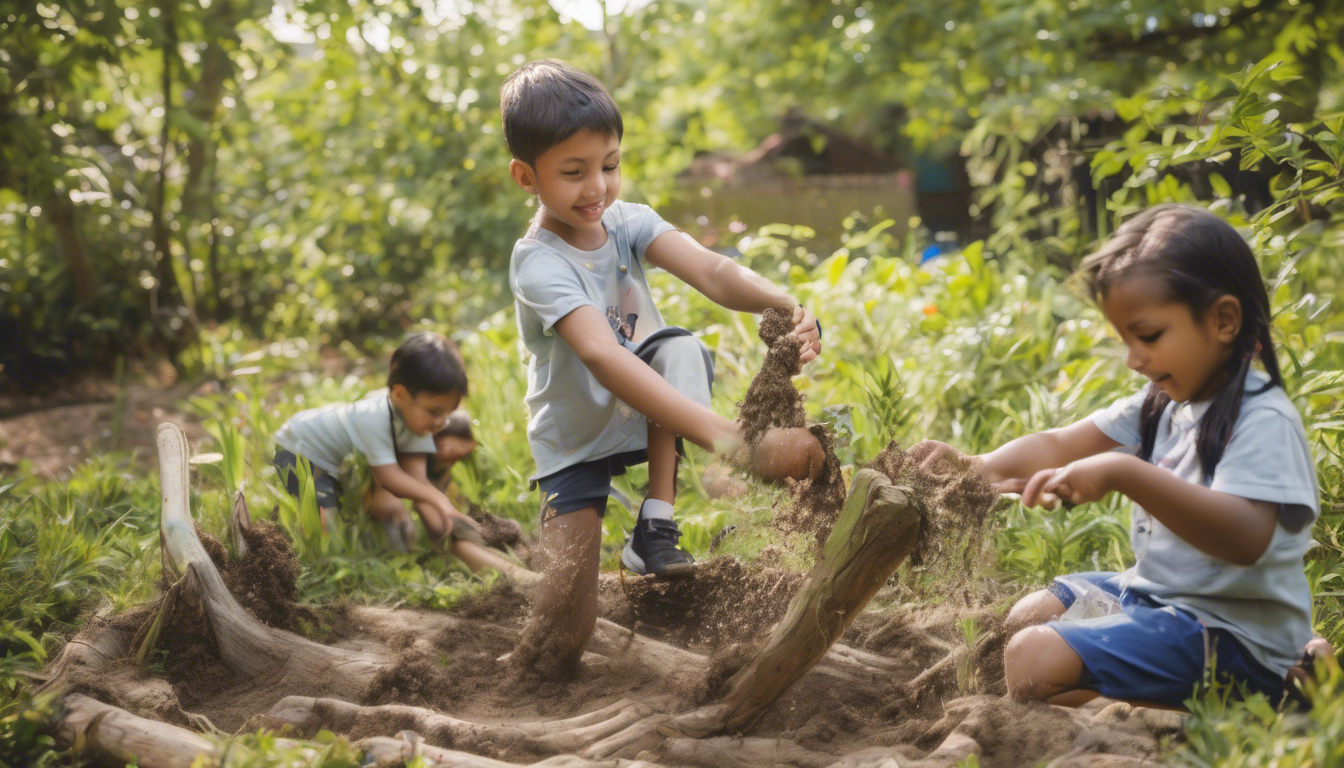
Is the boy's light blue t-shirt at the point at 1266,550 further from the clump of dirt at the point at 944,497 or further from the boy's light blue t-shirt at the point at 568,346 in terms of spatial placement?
the boy's light blue t-shirt at the point at 568,346

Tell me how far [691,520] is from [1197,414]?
171 cm

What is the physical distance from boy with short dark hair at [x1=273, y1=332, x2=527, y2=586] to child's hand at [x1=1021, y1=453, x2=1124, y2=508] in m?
2.13

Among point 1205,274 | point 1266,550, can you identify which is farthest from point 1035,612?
point 1205,274

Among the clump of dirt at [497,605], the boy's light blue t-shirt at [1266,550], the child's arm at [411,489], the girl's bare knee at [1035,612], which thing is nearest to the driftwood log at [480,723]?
the girl's bare knee at [1035,612]

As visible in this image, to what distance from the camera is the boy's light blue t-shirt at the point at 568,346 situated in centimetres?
257

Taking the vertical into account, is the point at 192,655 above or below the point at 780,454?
below

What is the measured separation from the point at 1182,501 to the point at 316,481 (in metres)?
2.99

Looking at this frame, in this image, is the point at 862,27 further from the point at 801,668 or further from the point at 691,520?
the point at 801,668

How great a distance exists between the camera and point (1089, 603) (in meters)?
2.30

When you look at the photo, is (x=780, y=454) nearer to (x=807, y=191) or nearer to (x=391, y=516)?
(x=391, y=516)

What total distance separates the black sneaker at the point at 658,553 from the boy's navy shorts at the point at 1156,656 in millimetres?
968

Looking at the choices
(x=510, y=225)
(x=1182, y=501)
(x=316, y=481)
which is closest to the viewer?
(x=1182, y=501)

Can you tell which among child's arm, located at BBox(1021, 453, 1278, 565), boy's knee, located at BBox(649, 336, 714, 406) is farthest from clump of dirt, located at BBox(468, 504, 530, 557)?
child's arm, located at BBox(1021, 453, 1278, 565)

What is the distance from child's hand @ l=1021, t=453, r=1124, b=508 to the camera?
180cm
